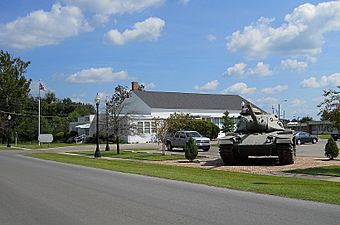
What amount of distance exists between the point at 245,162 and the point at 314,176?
7.48m

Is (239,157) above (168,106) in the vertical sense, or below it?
below

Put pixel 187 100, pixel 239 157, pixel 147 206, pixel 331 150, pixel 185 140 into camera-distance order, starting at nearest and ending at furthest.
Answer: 1. pixel 147 206
2. pixel 239 157
3. pixel 331 150
4. pixel 185 140
5. pixel 187 100

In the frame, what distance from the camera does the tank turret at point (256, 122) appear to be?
23.8 meters

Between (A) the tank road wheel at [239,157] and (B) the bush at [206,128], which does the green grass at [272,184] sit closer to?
(A) the tank road wheel at [239,157]

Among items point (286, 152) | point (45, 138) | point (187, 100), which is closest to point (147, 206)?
point (286, 152)

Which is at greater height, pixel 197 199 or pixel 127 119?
pixel 127 119

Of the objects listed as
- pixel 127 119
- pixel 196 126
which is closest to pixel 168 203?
pixel 127 119

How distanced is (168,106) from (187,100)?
4.69 metres

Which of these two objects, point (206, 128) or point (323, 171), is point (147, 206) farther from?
point (206, 128)

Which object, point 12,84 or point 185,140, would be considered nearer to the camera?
point 185,140

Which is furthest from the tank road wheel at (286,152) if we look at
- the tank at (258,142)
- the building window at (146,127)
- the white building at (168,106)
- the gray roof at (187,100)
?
the gray roof at (187,100)

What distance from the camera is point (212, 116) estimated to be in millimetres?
68625

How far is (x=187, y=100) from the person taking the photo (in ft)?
229

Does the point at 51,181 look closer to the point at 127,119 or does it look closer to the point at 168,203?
the point at 168,203
